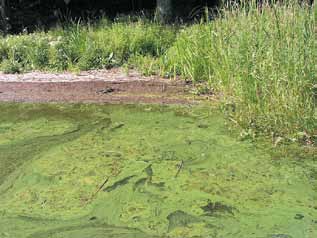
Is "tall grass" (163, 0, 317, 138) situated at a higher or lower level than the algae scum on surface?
higher

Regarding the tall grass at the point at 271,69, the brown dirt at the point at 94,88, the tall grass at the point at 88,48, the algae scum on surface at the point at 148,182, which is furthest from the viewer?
the tall grass at the point at 88,48

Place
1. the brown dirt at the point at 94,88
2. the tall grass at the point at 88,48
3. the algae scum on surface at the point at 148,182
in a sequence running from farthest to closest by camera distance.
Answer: the tall grass at the point at 88,48 → the brown dirt at the point at 94,88 → the algae scum on surface at the point at 148,182

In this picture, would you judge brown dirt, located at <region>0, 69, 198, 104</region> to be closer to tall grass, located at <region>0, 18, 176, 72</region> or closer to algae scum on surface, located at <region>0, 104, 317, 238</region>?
tall grass, located at <region>0, 18, 176, 72</region>

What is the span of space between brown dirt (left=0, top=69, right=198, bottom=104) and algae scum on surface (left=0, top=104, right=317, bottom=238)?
26.1 inches

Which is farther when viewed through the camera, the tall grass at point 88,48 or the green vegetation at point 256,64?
the tall grass at point 88,48

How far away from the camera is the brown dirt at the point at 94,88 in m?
5.41

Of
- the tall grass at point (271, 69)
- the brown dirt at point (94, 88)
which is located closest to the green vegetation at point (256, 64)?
the tall grass at point (271, 69)

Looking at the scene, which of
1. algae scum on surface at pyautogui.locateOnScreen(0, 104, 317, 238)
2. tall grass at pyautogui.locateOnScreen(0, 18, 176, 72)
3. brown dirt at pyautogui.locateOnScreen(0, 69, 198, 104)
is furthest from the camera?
tall grass at pyautogui.locateOnScreen(0, 18, 176, 72)

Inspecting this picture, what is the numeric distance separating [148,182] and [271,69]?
1.28m

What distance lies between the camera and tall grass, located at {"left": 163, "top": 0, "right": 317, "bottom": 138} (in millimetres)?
3908

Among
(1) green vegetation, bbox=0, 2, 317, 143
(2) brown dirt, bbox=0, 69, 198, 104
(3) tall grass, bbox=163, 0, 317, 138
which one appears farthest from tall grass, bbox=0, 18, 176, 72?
(3) tall grass, bbox=163, 0, 317, 138

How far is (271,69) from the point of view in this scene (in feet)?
13.3

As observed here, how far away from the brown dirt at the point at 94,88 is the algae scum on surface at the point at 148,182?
662 mm

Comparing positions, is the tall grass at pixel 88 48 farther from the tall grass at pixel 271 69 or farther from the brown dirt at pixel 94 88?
the tall grass at pixel 271 69
